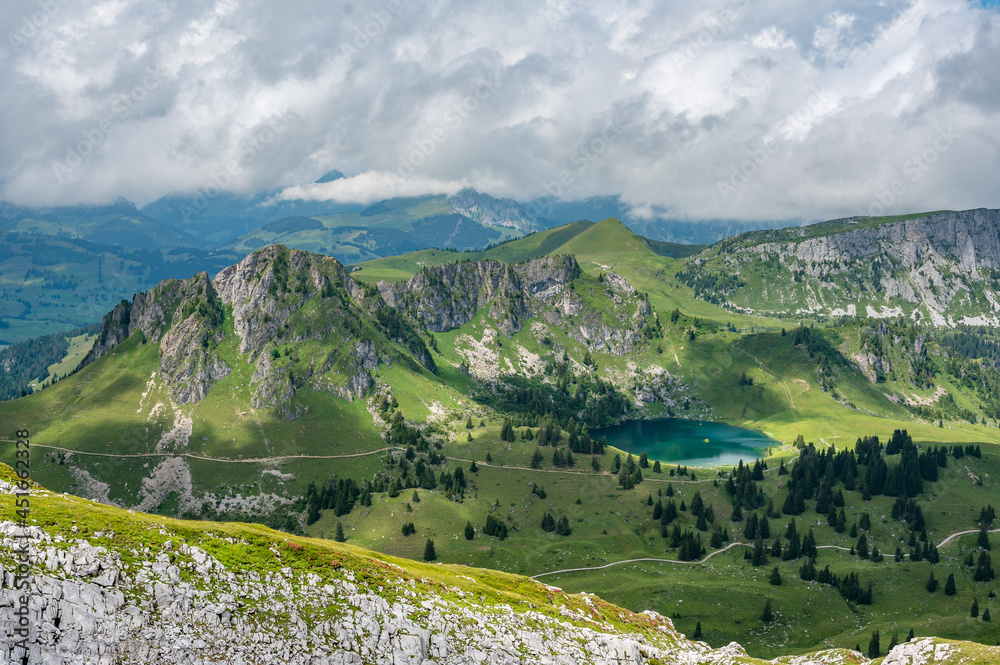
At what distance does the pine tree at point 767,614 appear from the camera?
13438 centimetres

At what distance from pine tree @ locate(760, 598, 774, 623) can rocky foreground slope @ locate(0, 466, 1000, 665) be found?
66972 millimetres

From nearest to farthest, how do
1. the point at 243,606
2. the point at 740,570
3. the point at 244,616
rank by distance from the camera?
the point at 244,616 < the point at 243,606 < the point at 740,570

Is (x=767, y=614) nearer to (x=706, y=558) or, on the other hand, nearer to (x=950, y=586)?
(x=706, y=558)

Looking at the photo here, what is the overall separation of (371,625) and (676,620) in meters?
95.8

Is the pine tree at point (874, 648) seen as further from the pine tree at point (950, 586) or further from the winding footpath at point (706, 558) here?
the winding footpath at point (706, 558)

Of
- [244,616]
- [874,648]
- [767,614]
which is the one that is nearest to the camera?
[244,616]

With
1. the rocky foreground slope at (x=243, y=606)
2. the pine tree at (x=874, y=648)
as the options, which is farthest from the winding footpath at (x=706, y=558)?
the rocky foreground slope at (x=243, y=606)

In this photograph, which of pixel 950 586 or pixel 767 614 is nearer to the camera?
pixel 767 614

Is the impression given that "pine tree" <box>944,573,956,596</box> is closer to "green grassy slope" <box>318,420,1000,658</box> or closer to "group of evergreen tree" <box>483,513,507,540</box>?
"green grassy slope" <box>318,420,1000,658</box>

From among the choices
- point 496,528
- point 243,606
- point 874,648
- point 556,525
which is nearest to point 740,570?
point 874,648

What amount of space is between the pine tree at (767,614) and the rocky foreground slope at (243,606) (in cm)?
6697

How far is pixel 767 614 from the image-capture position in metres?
135

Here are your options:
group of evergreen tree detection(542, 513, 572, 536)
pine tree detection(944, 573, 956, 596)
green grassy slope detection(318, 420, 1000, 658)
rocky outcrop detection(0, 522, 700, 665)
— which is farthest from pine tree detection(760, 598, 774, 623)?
rocky outcrop detection(0, 522, 700, 665)

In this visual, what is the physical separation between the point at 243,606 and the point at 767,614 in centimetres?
11590
